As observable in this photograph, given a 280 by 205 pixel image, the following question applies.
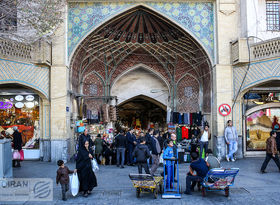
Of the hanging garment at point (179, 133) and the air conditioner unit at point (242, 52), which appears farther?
the hanging garment at point (179, 133)

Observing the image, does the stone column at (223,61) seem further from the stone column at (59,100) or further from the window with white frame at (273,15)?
the stone column at (59,100)

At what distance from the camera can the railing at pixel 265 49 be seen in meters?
9.99

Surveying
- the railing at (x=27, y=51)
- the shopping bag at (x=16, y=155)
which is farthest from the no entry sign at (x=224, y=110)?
the shopping bag at (x=16, y=155)

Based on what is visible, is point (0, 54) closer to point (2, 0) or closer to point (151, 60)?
point (2, 0)

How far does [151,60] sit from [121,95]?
2.73 m

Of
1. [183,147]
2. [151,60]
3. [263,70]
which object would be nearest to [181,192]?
[183,147]

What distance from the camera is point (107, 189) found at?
6.81 metres

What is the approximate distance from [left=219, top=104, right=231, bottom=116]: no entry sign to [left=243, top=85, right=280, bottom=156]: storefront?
1118 millimetres

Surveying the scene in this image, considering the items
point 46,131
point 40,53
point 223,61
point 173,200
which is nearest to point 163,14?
point 223,61

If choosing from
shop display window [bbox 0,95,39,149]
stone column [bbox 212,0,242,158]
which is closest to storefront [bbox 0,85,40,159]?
shop display window [bbox 0,95,39,149]

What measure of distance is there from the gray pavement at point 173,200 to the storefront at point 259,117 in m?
2.57

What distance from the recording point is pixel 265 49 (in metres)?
10.3

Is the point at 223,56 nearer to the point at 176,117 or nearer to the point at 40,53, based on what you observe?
the point at 176,117

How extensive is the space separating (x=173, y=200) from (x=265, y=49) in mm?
7015
